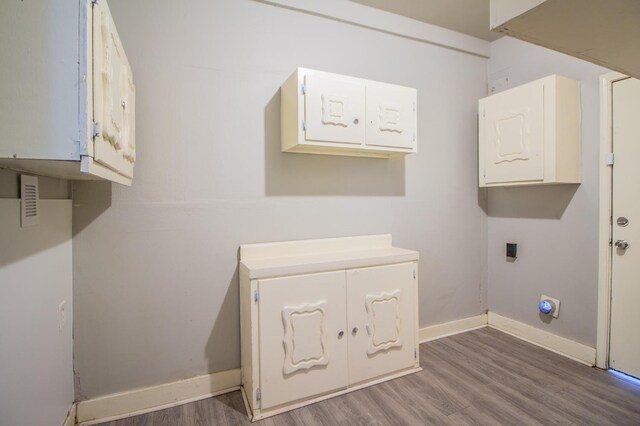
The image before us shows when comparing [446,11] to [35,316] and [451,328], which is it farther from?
[35,316]

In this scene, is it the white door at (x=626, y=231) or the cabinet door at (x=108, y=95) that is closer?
the cabinet door at (x=108, y=95)

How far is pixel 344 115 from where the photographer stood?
2.00 metres

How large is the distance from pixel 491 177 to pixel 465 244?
645 millimetres

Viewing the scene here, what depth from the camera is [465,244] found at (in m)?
2.93

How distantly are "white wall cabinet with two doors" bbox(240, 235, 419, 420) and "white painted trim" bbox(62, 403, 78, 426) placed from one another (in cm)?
88

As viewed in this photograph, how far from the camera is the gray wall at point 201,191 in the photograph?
180 cm

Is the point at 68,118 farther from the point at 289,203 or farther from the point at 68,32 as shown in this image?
the point at 289,203

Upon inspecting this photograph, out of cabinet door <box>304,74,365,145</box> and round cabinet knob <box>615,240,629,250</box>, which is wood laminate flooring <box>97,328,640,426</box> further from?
cabinet door <box>304,74,365,145</box>

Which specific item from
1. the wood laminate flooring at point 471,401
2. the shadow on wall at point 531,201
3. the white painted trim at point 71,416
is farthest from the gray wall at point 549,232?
the white painted trim at point 71,416

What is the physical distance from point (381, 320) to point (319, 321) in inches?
17.5

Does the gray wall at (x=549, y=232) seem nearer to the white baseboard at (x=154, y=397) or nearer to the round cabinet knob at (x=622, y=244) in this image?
the round cabinet knob at (x=622, y=244)

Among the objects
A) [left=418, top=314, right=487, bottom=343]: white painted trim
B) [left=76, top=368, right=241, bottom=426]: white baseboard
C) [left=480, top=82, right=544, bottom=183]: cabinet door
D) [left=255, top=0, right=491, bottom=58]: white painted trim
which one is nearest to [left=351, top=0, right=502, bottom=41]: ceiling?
[left=255, top=0, right=491, bottom=58]: white painted trim

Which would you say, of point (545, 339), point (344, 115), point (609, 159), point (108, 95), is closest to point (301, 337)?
point (344, 115)

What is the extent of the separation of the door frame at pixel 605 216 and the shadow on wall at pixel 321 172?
4.39 feet
